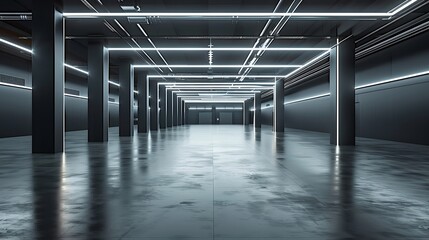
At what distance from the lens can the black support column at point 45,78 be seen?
13.8 meters

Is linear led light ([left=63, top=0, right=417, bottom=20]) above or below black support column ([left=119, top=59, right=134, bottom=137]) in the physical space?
above

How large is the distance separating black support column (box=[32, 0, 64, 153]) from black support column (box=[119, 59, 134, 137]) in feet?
39.9

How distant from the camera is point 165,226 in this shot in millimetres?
4617

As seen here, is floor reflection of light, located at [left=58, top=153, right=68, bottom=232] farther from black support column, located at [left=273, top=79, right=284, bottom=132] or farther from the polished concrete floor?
black support column, located at [left=273, top=79, right=284, bottom=132]

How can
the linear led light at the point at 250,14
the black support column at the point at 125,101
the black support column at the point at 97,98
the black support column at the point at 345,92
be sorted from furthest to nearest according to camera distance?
1. the black support column at the point at 125,101
2. the black support column at the point at 97,98
3. the black support column at the point at 345,92
4. the linear led light at the point at 250,14

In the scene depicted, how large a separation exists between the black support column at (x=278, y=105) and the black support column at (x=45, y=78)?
26796 millimetres

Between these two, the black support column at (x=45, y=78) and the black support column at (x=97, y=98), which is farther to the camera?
A: the black support column at (x=97, y=98)

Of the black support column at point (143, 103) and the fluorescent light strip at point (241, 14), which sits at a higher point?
the fluorescent light strip at point (241, 14)

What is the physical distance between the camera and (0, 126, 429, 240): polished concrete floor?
447 cm

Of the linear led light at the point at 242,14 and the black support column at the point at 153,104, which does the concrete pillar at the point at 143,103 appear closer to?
the black support column at the point at 153,104

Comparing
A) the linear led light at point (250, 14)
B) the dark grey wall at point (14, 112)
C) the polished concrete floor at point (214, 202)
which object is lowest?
the polished concrete floor at point (214, 202)

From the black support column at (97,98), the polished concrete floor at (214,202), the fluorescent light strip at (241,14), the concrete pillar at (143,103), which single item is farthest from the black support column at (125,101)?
the polished concrete floor at (214,202)

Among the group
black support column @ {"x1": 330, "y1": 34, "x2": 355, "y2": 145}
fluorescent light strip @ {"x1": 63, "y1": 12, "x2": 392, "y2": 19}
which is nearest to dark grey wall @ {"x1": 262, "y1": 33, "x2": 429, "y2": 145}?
black support column @ {"x1": 330, "y1": 34, "x2": 355, "y2": 145}

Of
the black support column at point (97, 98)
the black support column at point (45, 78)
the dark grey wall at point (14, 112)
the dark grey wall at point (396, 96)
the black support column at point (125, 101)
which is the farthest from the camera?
the black support column at point (125, 101)
